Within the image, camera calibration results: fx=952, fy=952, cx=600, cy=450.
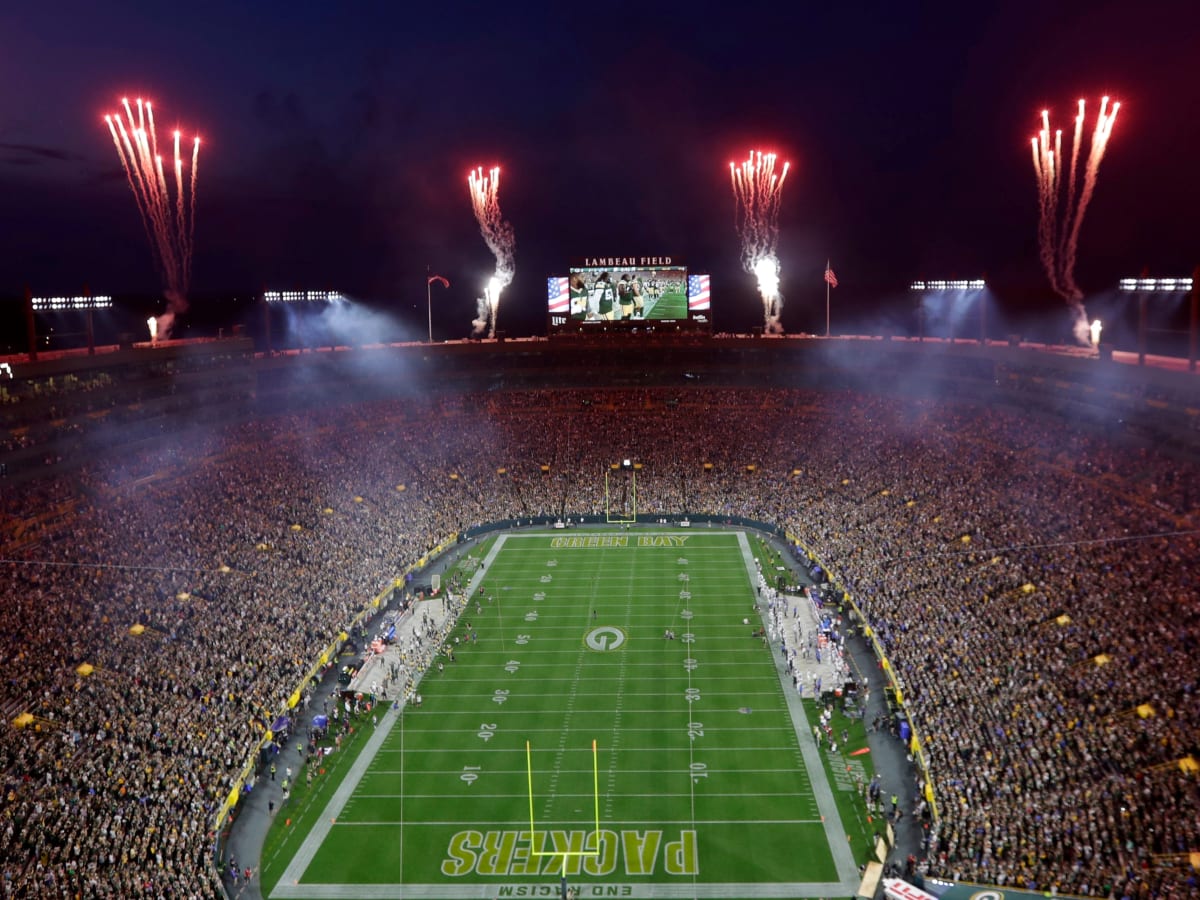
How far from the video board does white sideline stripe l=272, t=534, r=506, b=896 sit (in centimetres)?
3855

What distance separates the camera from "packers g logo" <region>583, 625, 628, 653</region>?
3262cm

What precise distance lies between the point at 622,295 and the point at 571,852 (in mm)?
46073

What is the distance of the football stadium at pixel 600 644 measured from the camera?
20469 mm

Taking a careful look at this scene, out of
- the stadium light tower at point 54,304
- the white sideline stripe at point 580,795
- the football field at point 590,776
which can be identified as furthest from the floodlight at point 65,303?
the white sideline stripe at point 580,795

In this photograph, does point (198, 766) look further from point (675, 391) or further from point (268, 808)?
point (675, 391)

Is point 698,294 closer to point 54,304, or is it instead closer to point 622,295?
point 622,295

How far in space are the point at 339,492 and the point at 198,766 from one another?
25281 mm

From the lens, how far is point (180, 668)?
27.9 m

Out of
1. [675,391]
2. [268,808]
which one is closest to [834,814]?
Result: [268,808]

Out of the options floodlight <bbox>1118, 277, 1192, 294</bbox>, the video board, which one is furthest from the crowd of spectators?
the video board

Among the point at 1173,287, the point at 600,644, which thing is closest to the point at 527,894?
the point at 600,644

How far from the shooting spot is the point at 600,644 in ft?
108

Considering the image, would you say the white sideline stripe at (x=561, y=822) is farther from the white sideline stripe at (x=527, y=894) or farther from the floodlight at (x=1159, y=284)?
the floodlight at (x=1159, y=284)

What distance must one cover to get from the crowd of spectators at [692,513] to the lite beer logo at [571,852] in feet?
17.0
